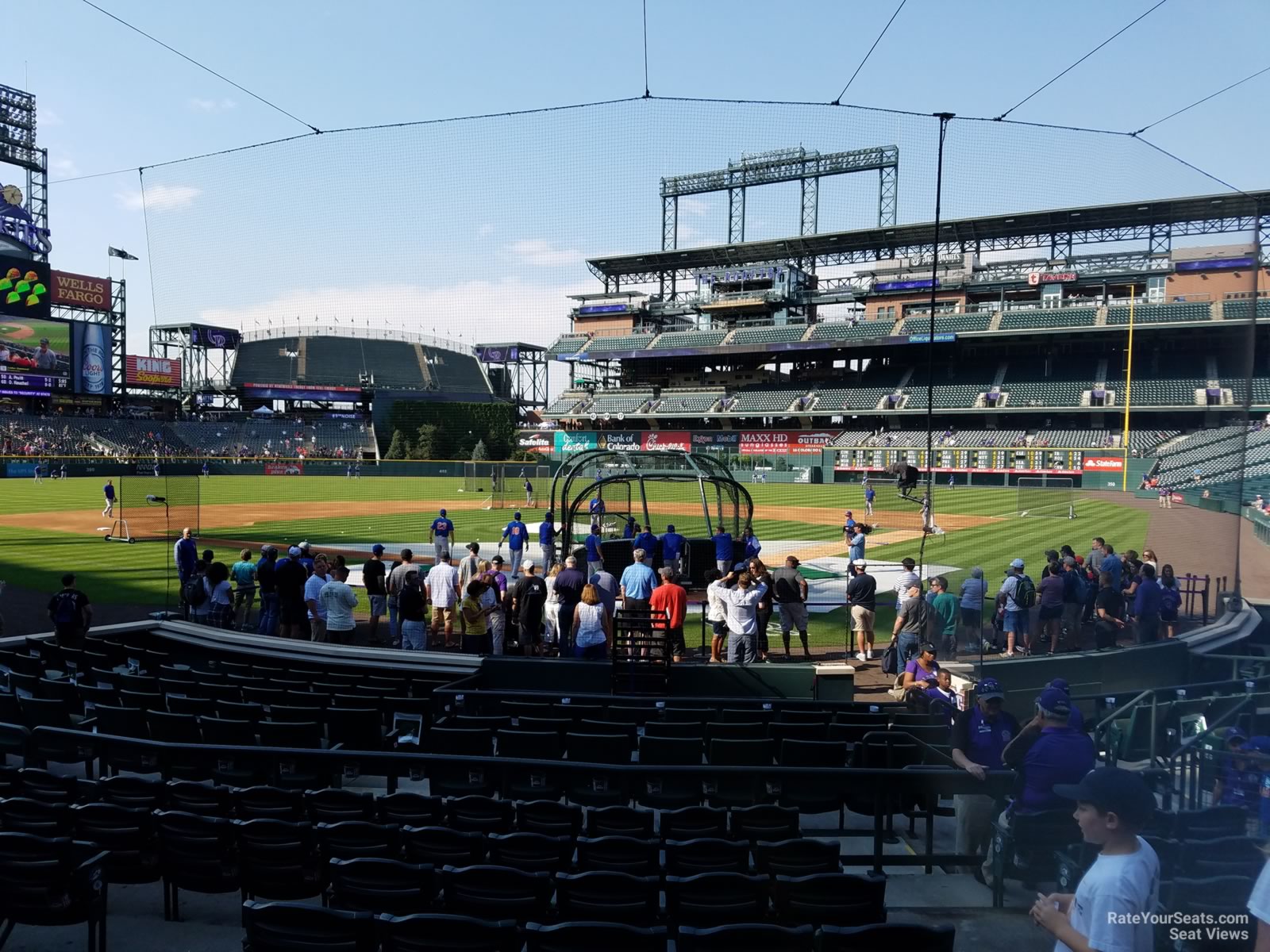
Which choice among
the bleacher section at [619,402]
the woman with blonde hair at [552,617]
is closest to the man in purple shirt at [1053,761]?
the woman with blonde hair at [552,617]

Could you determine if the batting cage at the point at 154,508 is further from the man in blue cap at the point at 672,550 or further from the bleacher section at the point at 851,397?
the bleacher section at the point at 851,397

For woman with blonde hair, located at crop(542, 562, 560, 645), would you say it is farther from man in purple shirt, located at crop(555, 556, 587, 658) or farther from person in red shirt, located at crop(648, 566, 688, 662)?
person in red shirt, located at crop(648, 566, 688, 662)

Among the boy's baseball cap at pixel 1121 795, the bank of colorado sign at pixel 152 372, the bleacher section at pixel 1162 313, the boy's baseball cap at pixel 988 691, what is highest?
the bleacher section at pixel 1162 313

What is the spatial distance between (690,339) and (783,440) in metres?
14.0

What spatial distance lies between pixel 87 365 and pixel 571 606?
6482cm

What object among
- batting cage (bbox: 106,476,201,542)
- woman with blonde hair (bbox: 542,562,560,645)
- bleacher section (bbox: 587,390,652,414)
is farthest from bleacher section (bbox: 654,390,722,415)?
woman with blonde hair (bbox: 542,562,560,645)

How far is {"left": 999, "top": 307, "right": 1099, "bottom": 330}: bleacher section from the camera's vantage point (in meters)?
51.4

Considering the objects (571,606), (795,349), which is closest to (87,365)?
(795,349)

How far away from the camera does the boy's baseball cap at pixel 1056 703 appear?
15.3 feet

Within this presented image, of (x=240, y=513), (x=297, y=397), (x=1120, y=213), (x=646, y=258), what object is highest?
(x=646, y=258)

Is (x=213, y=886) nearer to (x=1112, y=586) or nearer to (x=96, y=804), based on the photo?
(x=96, y=804)

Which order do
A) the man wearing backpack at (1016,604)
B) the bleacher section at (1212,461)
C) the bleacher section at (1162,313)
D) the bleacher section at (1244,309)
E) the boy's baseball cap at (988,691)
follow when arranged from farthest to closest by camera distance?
the bleacher section at (1162,313) < the man wearing backpack at (1016,604) < the bleacher section at (1212,461) < the boy's baseball cap at (988,691) < the bleacher section at (1244,309)

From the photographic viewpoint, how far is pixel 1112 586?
1203 cm
